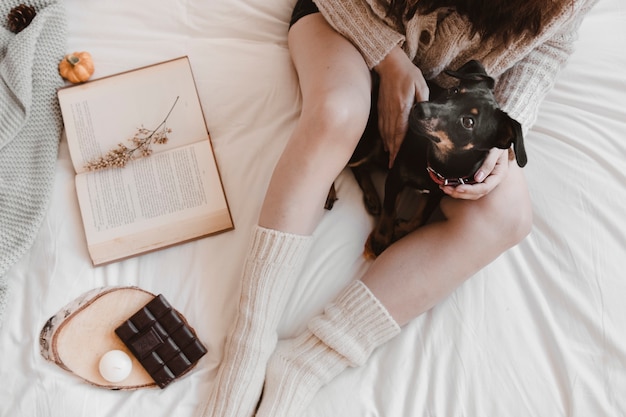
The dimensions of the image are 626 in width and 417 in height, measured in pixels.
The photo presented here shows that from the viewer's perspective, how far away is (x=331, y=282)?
988mm

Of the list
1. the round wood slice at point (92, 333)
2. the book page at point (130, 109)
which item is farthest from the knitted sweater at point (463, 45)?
the round wood slice at point (92, 333)

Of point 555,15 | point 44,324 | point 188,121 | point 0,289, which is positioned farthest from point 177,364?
point 555,15

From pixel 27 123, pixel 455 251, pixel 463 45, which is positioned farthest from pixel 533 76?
pixel 27 123

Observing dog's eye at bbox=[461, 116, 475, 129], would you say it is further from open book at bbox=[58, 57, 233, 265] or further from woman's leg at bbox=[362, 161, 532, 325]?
open book at bbox=[58, 57, 233, 265]

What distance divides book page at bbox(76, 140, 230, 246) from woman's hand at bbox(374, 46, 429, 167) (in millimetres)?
346

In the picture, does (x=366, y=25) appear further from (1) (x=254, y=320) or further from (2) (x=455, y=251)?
(1) (x=254, y=320)

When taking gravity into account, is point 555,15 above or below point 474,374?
above

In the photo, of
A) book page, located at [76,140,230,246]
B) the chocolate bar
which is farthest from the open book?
the chocolate bar

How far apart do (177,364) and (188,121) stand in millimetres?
483

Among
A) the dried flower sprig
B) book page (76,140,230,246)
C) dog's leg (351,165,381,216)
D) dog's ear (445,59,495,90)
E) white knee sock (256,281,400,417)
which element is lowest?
white knee sock (256,281,400,417)

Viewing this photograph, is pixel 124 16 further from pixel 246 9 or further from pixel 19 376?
pixel 19 376

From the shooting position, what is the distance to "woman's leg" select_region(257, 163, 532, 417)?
0.90 m

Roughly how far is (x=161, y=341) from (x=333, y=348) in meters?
0.30

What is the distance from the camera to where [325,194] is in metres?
0.93
